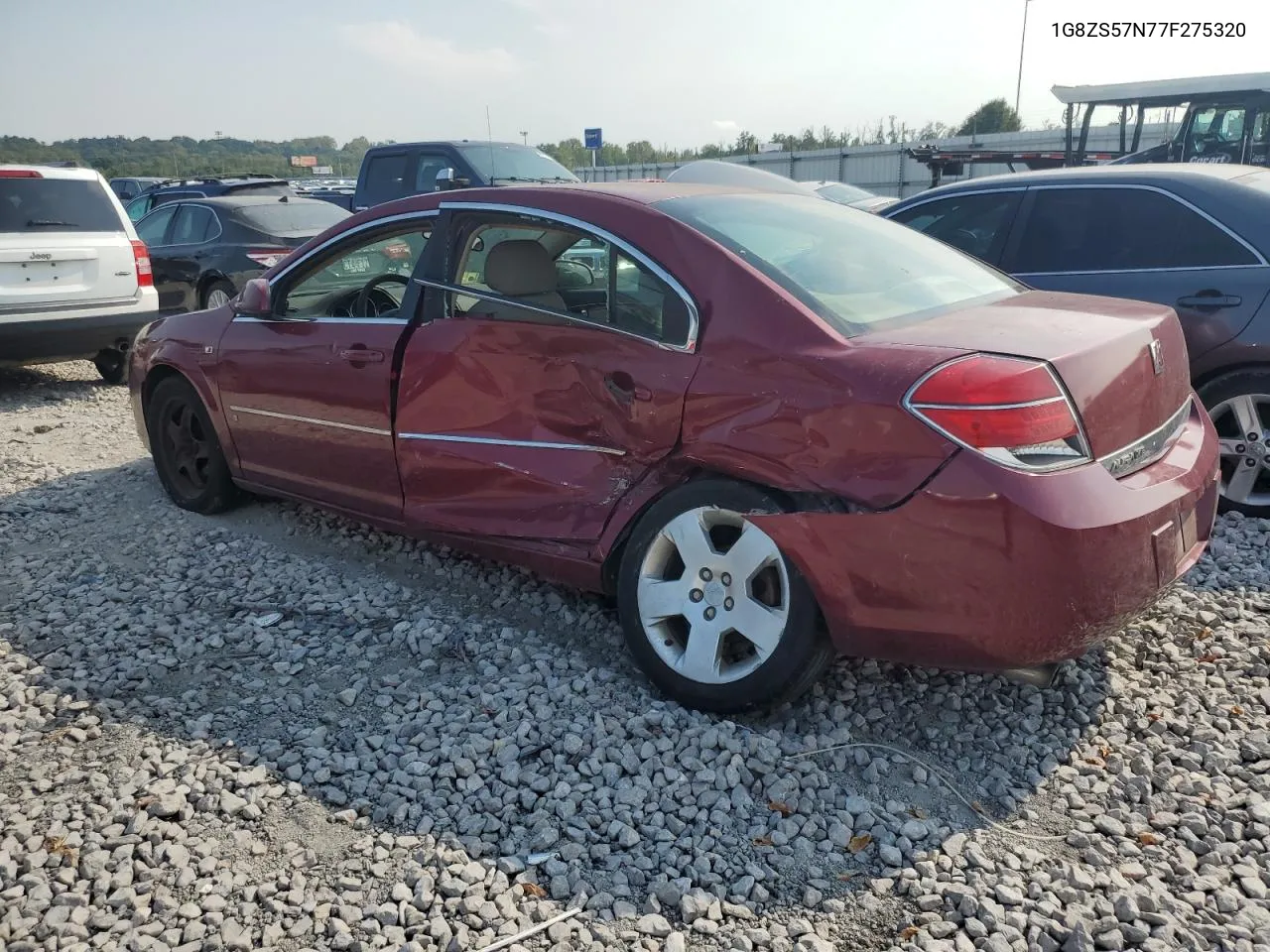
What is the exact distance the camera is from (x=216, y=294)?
10.4m

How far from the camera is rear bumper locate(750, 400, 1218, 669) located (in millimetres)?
2604

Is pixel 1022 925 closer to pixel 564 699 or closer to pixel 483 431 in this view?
pixel 564 699

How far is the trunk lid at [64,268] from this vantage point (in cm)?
802

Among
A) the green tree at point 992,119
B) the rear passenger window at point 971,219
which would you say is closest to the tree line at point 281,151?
the green tree at point 992,119

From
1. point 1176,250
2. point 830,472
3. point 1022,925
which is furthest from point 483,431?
point 1176,250

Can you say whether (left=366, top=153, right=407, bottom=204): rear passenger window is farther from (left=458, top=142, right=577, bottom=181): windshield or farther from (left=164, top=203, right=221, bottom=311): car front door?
(left=164, top=203, right=221, bottom=311): car front door

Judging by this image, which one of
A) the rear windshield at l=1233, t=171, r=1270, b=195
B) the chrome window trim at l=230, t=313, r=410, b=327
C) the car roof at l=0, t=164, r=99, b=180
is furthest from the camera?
the car roof at l=0, t=164, r=99, b=180

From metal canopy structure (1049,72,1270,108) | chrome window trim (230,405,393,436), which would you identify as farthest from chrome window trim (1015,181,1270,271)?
metal canopy structure (1049,72,1270,108)

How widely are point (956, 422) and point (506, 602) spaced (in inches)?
84.0

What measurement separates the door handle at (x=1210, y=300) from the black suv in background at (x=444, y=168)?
287 inches

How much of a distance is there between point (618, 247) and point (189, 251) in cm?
865

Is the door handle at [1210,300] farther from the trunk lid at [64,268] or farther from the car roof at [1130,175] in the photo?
the trunk lid at [64,268]

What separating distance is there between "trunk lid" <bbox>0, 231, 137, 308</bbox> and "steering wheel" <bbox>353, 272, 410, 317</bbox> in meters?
4.88

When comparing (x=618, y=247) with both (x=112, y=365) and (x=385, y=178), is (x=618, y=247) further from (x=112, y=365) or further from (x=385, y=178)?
(x=385, y=178)
